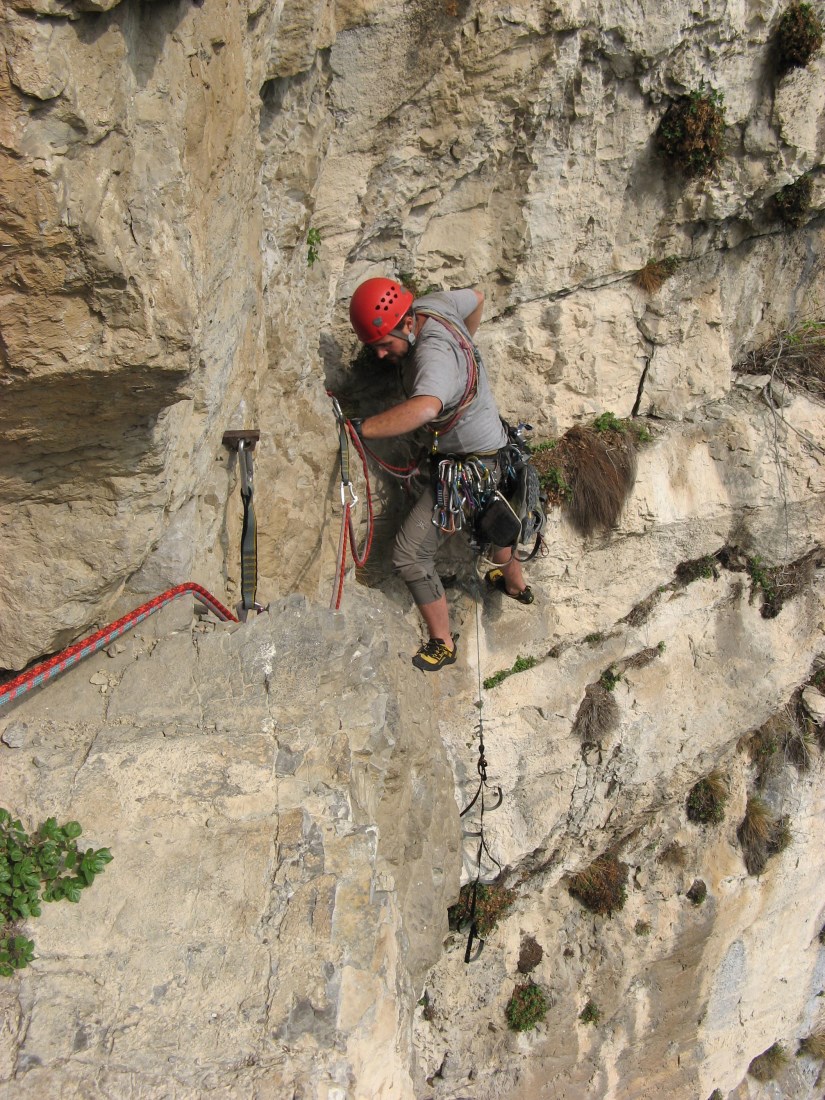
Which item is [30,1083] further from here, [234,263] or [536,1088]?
[536,1088]

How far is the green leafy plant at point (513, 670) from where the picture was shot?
706cm

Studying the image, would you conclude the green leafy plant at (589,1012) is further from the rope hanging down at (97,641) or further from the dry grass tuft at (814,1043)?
the rope hanging down at (97,641)

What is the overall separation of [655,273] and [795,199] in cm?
148

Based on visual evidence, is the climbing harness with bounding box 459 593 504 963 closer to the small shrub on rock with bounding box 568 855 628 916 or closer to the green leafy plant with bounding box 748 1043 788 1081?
the small shrub on rock with bounding box 568 855 628 916

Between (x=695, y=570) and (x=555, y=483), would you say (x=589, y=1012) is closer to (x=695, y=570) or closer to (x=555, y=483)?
(x=695, y=570)

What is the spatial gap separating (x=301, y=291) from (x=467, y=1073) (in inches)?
292

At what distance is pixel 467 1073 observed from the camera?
25.0ft

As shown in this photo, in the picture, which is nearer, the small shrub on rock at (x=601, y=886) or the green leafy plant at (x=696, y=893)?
the small shrub on rock at (x=601, y=886)

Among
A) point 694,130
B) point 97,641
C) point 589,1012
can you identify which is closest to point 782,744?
point 589,1012

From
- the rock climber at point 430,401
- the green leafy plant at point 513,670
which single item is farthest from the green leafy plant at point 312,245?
the green leafy plant at point 513,670

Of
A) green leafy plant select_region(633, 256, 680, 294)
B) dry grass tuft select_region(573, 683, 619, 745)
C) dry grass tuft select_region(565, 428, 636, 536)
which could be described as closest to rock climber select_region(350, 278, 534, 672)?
dry grass tuft select_region(565, 428, 636, 536)

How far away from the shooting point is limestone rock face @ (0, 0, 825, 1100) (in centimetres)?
296

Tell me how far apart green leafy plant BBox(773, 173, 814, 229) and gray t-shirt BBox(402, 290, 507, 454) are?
3504 mm

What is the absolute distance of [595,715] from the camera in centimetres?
746
